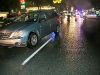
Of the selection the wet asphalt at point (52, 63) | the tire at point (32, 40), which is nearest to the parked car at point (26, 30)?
the tire at point (32, 40)

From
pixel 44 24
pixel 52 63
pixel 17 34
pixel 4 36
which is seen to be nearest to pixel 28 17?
pixel 44 24

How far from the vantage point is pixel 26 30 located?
727 centimetres

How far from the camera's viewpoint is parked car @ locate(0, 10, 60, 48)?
6994 millimetres

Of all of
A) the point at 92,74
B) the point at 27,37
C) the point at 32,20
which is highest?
the point at 32,20

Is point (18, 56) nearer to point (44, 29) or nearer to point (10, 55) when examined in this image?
point (10, 55)

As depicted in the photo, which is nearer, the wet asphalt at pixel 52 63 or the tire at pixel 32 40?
the wet asphalt at pixel 52 63

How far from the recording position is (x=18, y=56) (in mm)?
6387

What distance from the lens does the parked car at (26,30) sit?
6.99 metres

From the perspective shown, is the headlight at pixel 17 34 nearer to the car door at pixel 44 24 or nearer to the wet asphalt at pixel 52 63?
the wet asphalt at pixel 52 63

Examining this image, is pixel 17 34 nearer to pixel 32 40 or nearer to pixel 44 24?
pixel 32 40

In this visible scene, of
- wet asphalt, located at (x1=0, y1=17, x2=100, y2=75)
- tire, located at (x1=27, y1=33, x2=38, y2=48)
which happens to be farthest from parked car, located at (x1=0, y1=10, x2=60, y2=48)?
wet asphalt, located at (x1=0, y1=17, x2=100, y2=75)

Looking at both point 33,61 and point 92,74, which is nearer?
point 92,74

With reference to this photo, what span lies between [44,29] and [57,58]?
10.2ft

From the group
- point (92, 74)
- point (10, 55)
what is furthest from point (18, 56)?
point (92, 74)
